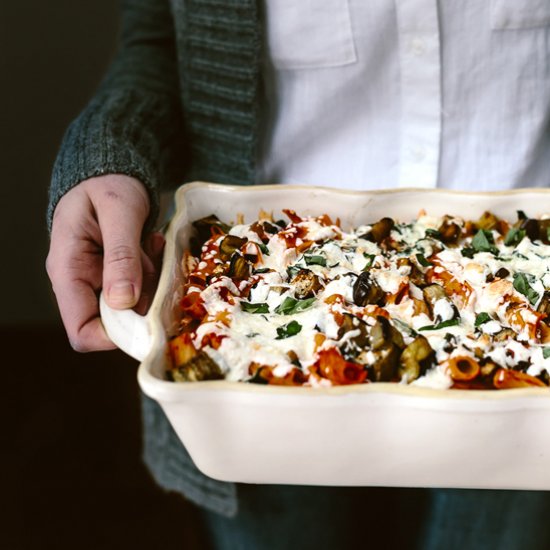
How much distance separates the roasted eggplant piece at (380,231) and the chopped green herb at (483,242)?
0.11 m

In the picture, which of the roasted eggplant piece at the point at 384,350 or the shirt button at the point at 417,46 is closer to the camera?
the roasted eggplant piece at the point at 384,350

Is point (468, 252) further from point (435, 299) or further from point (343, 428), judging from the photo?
point (343, 428)

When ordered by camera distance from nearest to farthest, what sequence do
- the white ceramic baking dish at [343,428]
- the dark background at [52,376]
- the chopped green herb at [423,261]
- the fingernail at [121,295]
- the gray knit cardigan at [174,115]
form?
the white ceramic baking dish at [343,428] < the fingernail at [121,295] < the chopped green herb at [423,261] < the gray knit cardigan at [174,115] < the dark background at [52,376]

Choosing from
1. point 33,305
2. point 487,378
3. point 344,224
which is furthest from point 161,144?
point 33,305

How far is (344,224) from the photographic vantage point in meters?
0.96

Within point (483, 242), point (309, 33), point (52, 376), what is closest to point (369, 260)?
point (483, 242)

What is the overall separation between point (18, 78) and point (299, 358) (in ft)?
5.44

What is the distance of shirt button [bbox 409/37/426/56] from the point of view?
1.00m

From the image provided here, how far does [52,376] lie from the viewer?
2123mm

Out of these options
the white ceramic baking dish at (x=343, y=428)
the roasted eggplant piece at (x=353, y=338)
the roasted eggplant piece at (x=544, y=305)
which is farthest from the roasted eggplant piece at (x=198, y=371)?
the roasted eggplant piece at (x=544, y=305)

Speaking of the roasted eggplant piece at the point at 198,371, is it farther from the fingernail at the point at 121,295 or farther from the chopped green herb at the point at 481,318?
the chopped green herb at the point at 481,318

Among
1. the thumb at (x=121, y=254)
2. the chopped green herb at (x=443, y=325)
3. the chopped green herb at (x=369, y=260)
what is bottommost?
the chopped green herb at (x=443, y=325)

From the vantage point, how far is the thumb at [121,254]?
74 cm

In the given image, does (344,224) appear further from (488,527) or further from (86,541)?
(86,541)
